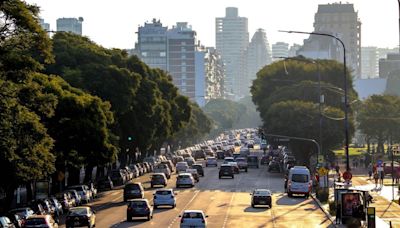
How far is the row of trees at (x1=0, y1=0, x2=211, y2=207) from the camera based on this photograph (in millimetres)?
49719

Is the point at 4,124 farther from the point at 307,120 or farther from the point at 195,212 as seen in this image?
the point at 307,120

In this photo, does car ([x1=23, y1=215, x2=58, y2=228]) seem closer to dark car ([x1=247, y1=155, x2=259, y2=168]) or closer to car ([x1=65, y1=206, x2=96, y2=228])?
car ([x1=65, y1=206, x2=96, y2=228])

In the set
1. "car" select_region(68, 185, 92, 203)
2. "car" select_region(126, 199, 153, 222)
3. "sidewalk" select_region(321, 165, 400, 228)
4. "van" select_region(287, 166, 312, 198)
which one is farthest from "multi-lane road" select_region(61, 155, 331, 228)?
"sidewalk" select_region(321, 165, 400, 228)

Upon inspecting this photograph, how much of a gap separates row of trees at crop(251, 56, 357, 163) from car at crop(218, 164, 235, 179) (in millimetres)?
10600

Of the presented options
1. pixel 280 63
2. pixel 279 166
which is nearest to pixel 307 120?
pixel 279 166

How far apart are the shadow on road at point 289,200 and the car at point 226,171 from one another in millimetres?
26123

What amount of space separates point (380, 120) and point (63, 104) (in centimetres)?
9376

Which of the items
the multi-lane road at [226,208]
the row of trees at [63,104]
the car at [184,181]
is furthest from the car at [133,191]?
the car at [184,181]

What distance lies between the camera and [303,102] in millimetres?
123250

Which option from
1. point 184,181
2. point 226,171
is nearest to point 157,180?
point 184,181

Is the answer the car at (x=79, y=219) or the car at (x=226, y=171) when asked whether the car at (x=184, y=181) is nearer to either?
the car at (x=226, y=171)

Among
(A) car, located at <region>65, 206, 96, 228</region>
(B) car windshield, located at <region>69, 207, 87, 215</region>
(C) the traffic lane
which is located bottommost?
(C) the traffic lane

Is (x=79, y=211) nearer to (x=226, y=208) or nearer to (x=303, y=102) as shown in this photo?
(x=226, y=208)

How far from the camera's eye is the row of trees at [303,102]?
116375 mm
